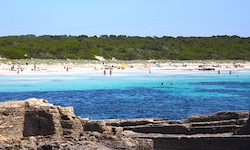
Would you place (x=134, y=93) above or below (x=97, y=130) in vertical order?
below

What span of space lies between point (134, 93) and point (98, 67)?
2629 cm

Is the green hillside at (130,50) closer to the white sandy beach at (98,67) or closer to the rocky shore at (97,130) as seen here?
the white sandy beach at (98,67)

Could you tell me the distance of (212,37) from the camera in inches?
4919

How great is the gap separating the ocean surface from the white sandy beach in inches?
105

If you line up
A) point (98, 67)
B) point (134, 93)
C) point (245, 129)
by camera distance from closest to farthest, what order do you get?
point (245, 129)
point (134, 93)
point (98, 67)

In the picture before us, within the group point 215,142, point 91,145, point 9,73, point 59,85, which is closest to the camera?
point 91,145

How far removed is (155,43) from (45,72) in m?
49.6

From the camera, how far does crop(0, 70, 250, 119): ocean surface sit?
96.2ft

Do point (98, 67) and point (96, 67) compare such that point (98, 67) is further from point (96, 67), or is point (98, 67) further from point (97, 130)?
point (97, 130)

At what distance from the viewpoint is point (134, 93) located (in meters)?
41.5

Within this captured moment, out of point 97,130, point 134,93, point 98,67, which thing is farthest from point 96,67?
point 97,130

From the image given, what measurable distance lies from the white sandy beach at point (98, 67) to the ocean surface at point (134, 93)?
2660mm

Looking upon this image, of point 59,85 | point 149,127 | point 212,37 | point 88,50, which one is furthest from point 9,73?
point 212,37

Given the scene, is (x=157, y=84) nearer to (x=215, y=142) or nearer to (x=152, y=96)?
(x=152, y=96)
